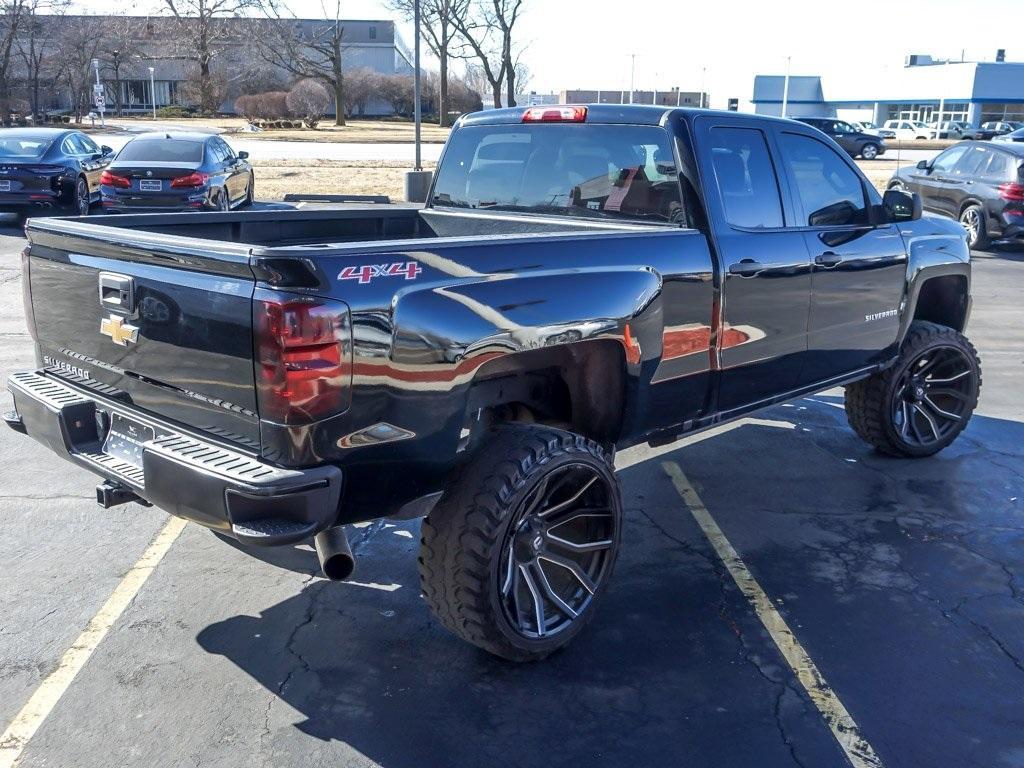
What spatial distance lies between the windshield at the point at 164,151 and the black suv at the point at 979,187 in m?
11.5

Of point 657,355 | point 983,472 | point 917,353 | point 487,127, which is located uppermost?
point 487,127

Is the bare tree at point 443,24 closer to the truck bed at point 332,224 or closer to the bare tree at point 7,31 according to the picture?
the bare tree at point 7,31

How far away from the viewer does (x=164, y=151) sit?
15672mm

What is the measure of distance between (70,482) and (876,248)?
4.61 meters

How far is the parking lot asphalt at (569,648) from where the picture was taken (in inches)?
126

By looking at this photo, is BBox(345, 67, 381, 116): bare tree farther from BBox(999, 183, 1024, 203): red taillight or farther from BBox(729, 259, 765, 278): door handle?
BBox(729, 259, 765, 278): door handle

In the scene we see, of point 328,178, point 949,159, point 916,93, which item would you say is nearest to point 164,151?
point 328,178

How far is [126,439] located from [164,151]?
1336 cm

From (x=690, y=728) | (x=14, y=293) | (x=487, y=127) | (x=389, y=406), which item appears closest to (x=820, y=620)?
(x=690, y=728)

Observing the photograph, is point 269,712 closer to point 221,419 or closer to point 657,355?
point 221,419

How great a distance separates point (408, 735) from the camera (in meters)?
3.23

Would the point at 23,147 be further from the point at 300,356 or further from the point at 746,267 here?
the point at 300,356

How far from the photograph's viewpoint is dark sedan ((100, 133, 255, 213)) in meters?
14.7

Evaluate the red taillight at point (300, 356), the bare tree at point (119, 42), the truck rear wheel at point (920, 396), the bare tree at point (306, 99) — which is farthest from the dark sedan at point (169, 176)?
the bare tree at point (119, 42)
